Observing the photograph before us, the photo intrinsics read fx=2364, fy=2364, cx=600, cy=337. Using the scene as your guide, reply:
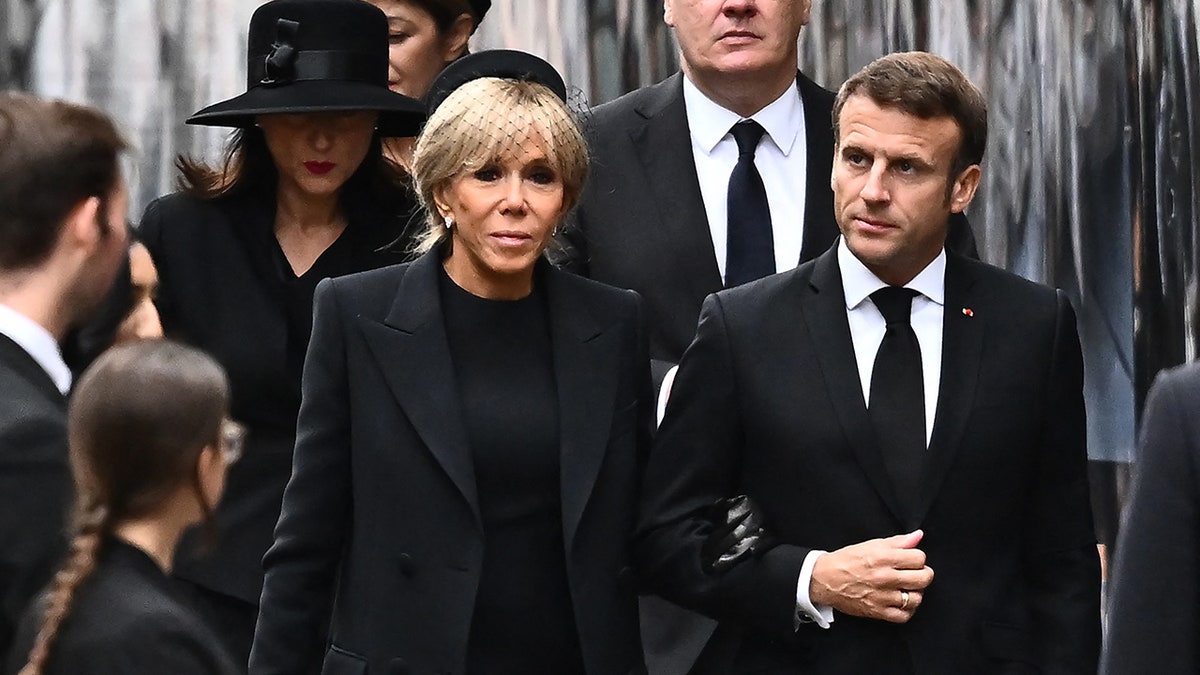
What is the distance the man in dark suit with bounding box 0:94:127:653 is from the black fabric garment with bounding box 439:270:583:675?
878 mm

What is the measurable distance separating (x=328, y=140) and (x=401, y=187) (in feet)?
0.62

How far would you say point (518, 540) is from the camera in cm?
411

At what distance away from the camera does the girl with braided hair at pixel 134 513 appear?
2.94m

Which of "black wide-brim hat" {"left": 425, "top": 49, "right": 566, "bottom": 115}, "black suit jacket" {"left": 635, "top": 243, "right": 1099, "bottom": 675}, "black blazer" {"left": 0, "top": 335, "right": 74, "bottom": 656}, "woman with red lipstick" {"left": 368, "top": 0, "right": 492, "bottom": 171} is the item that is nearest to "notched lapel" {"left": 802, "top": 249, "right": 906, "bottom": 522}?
"black suit jacket" {"left": 635, "top": 243, "right": 1099, "bottom": 675}

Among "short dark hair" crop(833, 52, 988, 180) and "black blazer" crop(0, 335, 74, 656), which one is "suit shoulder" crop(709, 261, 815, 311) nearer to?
"short dark hair" crop(833, 52, 988, 180)

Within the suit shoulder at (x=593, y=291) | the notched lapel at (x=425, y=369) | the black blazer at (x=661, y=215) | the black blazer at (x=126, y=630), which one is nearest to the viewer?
the black blazer at (x=126, y=630)

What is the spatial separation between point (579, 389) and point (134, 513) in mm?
1227

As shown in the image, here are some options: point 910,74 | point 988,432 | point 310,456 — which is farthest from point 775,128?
point 310,456

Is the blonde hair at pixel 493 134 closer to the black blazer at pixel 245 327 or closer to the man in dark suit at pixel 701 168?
the man in dark suit at pixel 701 168

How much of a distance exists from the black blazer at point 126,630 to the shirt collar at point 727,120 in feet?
7.15

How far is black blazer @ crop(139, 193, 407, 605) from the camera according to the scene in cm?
487

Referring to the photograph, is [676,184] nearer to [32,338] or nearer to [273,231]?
[273,231]

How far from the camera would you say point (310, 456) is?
4.13m

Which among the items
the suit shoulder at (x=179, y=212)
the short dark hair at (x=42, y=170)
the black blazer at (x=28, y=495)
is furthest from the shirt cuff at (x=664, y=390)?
the black blazer at (x=28, y=495)
